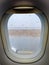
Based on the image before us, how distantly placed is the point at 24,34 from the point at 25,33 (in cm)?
2

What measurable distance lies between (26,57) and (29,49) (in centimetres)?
11

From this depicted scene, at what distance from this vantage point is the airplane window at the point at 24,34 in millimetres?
1551

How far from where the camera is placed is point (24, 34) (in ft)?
5.64

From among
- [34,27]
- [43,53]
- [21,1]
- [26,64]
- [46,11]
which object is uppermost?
[21,1]

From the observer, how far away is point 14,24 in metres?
1.62

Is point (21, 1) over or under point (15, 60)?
over

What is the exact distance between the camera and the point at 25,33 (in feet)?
5.59

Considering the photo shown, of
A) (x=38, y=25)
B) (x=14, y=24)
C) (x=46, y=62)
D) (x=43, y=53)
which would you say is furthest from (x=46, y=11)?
(x=46, y=62)

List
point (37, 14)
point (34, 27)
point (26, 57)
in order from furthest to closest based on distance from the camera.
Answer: point (26, 57)
point (34, 27)
point (37, 14)

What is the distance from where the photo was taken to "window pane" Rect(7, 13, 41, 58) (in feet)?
5.21

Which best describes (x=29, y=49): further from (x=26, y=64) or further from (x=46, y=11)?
(x=46, y=11)

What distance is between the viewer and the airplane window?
1551 millimetres

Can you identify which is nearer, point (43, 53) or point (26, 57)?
point (43, 53)

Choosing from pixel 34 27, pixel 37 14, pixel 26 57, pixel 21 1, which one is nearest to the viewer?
pixel 21 1
